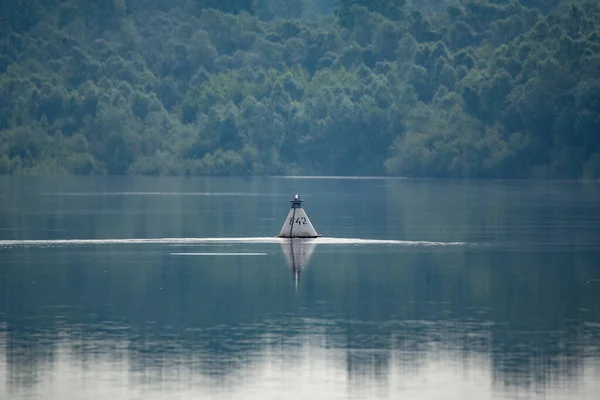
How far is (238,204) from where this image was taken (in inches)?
3351

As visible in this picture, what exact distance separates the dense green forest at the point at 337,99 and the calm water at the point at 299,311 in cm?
7607

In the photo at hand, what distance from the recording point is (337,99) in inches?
6516

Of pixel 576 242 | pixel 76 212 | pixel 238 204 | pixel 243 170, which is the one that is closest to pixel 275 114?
pixel 243 170

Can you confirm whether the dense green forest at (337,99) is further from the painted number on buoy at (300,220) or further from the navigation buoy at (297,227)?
the painted number on buoy at (300,220)

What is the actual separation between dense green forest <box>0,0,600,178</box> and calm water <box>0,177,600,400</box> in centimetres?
7607

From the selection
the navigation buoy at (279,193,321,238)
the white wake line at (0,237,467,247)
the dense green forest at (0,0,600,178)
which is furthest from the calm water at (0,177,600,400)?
the dense green forest at (0,0,600,178)

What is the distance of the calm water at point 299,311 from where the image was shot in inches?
971

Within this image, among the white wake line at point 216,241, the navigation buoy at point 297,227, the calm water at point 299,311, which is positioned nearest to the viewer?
the calm water at point 299,311

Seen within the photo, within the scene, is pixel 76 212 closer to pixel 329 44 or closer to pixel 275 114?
pixel 275 114

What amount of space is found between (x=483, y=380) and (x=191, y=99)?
510 feet

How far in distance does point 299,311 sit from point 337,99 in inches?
5248

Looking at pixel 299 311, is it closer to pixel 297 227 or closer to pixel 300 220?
pixel 300 220

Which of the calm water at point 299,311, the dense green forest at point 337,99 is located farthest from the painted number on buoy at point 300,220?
the dense green forest at point 337,99

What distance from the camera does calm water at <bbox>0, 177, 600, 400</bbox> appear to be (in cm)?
2466
